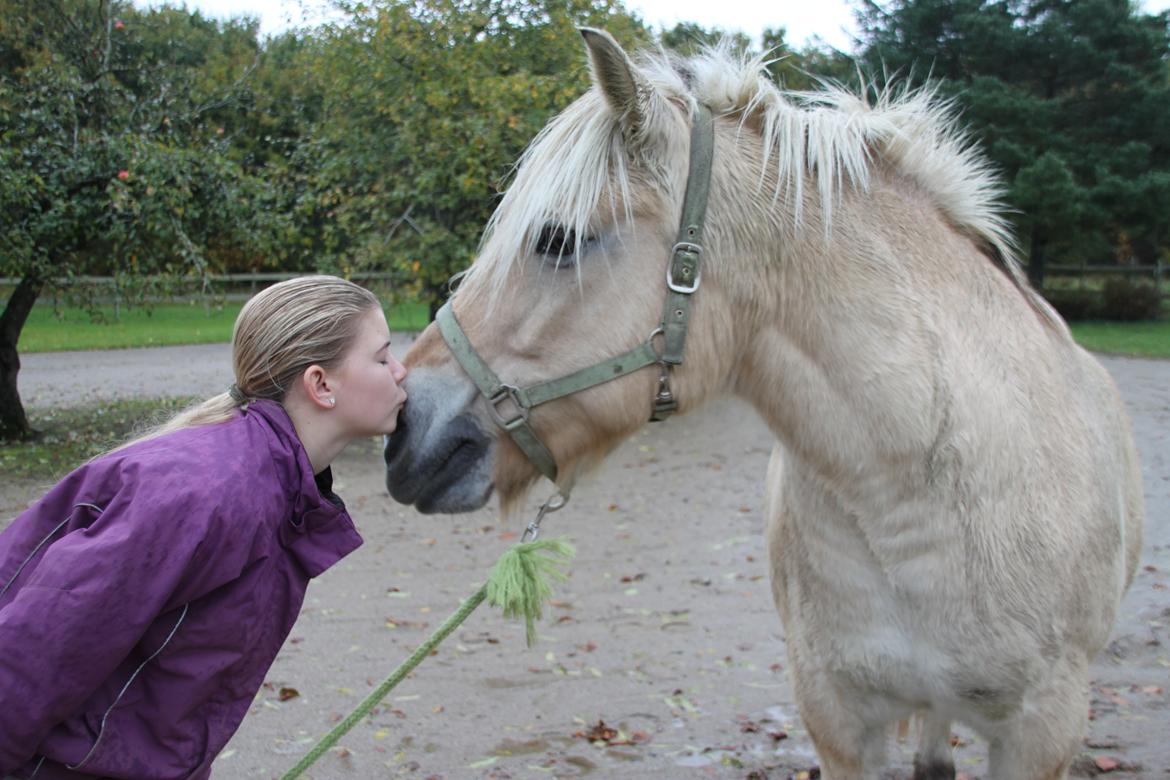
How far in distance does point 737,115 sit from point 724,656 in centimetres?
343

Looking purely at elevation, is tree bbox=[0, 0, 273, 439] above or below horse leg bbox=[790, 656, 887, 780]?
above

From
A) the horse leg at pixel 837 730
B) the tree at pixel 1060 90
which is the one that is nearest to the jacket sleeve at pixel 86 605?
the horse leg at pixel 837 730

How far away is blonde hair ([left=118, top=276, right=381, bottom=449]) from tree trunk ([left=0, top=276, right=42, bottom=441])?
887 centimetres

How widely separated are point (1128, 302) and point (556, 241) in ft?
83.0

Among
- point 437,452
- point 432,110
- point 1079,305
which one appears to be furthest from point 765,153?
point 1079,305

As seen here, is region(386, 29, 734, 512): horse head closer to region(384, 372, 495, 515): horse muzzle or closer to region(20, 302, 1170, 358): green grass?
region(384, 372, 495, 515): horse muzzle

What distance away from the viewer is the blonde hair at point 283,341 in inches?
76.4

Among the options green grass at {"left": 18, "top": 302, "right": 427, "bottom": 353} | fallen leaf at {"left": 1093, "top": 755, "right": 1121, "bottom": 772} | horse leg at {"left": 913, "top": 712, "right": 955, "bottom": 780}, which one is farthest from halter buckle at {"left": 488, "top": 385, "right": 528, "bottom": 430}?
green grass at {"left": 18, "top": 302, "right": 427, "bottom": 353}

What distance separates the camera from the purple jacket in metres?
1.53

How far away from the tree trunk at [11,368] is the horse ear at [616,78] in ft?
30.2

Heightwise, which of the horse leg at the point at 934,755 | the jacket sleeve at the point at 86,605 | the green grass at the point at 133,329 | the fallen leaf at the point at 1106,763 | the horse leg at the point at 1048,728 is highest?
the jacket sleeve at the point at 86,605

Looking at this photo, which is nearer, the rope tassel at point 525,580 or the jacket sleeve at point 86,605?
the jacket sleeve at point 86,605

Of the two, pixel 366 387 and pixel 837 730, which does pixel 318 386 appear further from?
pixel 837 730

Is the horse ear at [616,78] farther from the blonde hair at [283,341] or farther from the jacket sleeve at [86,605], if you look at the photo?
the jacket sleeve at [86,605]
